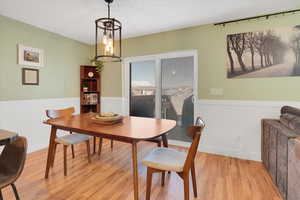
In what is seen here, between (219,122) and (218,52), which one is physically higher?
(218,52)

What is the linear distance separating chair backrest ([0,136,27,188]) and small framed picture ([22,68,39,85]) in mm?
1969

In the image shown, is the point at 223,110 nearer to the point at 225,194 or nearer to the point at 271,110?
the point at 271,110

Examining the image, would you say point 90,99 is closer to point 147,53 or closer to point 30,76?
point 30,76

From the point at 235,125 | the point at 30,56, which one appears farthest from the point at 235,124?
the point at 30,56

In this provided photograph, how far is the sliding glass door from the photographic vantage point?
3.10 metres

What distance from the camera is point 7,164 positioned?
119 cm

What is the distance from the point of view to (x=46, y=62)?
3061 millimetres

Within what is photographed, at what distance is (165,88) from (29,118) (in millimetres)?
2605

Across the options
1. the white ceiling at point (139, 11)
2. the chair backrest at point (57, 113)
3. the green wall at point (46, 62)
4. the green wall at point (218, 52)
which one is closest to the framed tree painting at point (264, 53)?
the green wall at point (218, 52)

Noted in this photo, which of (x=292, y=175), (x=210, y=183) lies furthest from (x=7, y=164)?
(x=292, y=175)

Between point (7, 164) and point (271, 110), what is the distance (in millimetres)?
3213

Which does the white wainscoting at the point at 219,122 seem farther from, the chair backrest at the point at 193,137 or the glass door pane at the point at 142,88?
the chair backrest at the point at 193,137

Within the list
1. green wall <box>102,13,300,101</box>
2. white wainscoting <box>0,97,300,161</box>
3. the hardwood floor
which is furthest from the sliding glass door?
the hardwood floor

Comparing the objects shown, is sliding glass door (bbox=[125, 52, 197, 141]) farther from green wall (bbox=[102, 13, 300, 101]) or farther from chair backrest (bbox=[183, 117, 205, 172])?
chair backrest (bbox=[183, 117, 205, 172])
